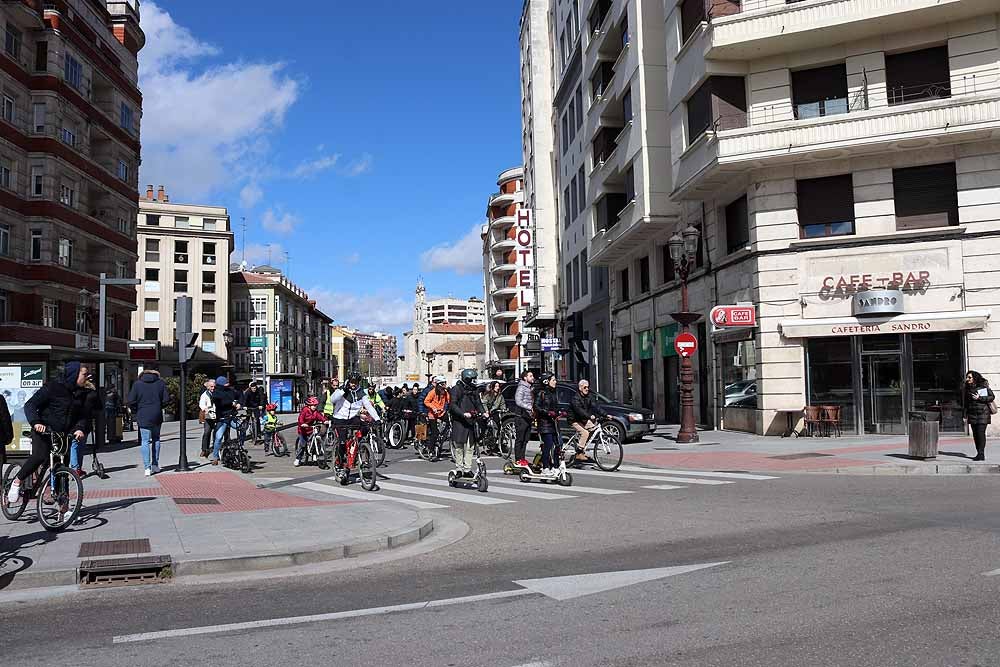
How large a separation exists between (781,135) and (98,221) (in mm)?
37594

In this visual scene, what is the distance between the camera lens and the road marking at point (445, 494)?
11.6 m

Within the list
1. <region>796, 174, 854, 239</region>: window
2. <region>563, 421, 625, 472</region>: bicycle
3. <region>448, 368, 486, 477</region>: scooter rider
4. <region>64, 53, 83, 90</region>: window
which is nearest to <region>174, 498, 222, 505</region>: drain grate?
<region>448, 368, 486, 477</region>: scooter rider

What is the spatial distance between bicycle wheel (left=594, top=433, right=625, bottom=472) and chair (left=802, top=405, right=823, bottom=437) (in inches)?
294

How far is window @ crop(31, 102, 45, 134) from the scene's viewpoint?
39.3m

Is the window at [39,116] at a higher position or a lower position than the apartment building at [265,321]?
higher

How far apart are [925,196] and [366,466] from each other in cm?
1579

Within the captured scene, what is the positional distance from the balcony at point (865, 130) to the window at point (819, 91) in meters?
0.36

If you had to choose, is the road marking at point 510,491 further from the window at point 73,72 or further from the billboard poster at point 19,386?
the window at point 73,72

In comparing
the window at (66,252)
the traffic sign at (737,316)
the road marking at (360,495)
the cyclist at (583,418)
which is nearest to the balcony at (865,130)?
the traffic sign at (737,316)

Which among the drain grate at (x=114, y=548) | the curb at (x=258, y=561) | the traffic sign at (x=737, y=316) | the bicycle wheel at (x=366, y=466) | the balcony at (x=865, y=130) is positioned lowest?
the curb at (x=258, y=561)

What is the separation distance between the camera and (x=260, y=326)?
9538 centimetres

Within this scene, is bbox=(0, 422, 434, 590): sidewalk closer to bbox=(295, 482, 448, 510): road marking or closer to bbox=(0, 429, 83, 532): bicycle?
bbox=(0, 429, 83, 532): bicycle

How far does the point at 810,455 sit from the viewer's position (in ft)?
55.1

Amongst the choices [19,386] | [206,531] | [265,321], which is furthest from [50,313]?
[265,321]
